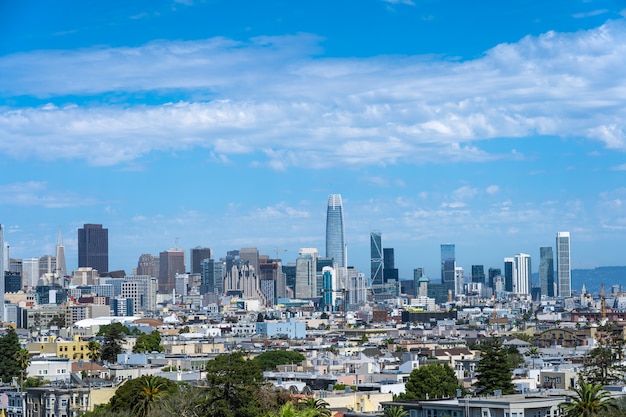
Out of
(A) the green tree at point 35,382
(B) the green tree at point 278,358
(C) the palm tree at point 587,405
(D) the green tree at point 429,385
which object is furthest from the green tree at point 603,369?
(A) the green tree at point 35,382

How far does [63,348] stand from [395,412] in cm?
6661

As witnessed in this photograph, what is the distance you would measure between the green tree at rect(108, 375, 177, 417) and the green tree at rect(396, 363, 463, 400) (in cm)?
1012

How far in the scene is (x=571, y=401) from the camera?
49.8 metres

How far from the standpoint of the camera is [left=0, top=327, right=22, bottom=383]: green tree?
92.0m

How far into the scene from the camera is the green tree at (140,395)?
58.1 meters

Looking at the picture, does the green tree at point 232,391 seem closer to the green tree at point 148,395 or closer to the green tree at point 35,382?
the green tree at point 148,395

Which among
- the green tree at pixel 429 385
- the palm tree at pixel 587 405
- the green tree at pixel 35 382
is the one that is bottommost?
the green tree at pixel 35 382

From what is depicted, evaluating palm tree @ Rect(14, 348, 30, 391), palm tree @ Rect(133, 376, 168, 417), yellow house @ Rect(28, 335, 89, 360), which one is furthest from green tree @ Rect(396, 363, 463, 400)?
yellow house @ Rect(28, 335, 89, 360)

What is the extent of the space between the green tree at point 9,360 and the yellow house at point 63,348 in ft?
35.8

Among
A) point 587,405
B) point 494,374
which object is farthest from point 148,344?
point 587,405

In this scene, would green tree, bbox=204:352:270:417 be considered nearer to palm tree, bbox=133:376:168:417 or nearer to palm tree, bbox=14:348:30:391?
palm tree, bbox=133:376:168:417

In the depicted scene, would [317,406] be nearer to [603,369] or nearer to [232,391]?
[232,391]

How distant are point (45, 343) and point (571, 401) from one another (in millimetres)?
75598

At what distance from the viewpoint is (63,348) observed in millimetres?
114250
